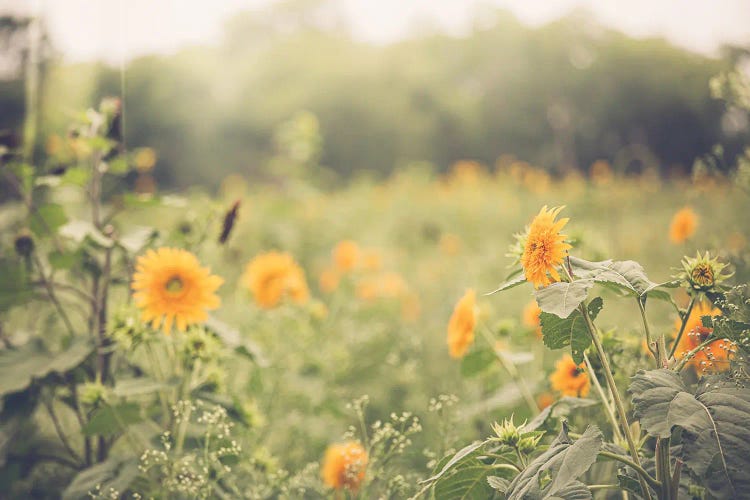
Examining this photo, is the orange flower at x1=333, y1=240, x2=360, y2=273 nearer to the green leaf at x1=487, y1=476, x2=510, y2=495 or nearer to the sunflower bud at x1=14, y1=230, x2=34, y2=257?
the sunflower bud at x1=14, y1=230, x2=34, y2=257

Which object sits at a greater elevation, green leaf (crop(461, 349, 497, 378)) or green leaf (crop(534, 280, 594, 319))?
green leaf (crop(534, 280, 594, 319))

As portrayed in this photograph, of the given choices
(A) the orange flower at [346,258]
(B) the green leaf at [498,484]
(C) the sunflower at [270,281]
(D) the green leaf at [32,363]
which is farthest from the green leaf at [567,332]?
(A) the orange flower at [346,258]

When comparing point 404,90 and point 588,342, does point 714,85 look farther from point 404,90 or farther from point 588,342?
point 404,90

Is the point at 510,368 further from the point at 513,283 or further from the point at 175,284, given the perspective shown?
the point at 175,284

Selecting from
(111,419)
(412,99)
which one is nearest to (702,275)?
(111,419)

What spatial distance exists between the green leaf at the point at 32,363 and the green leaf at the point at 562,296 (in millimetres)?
1092

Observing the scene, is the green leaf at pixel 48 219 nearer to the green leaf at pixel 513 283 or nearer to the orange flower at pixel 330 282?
the green leaf at pixel 513 283

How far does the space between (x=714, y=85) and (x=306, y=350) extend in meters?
1.66

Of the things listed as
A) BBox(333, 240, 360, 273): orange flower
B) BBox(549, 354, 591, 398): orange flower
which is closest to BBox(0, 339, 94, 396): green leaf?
BBox(549, 354, 591, 398): orange flower

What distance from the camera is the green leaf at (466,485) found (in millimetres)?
916

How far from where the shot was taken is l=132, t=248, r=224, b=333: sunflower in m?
1.23

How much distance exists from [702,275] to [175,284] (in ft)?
3.42

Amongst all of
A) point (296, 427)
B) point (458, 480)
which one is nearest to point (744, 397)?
point (458, 480)

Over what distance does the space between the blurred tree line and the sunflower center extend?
5554mm
